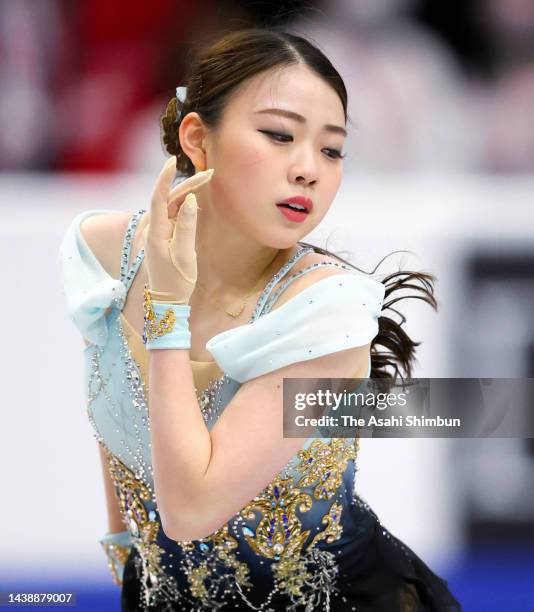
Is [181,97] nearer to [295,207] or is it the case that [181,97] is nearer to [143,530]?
[295,207]

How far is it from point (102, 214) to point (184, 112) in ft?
1.08

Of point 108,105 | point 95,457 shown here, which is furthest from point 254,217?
point 108,105

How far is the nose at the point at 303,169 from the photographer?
159cm

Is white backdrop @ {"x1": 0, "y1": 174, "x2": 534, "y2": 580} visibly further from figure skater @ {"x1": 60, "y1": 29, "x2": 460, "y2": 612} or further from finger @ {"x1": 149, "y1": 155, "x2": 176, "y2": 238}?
finger @ {"x1": 149, "y1": 155, "x2": 176, "y2": 238}

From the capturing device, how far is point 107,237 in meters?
1.88

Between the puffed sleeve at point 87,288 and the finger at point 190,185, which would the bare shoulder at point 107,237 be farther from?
the finger at point 190,185

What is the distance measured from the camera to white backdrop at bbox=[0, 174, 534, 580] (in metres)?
3.16

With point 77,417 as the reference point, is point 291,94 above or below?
above

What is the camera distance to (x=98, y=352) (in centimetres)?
185

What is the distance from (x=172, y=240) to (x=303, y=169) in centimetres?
24

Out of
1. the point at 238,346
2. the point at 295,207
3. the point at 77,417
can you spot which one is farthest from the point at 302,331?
the point at 77,417

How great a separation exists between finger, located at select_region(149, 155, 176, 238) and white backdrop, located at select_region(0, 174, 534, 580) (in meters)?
1.59

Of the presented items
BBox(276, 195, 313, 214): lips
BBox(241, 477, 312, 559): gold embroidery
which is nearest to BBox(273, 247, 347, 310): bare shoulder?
BBox(276, 195, 313, 214): lips

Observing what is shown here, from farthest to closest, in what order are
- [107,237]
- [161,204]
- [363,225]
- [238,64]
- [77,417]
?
[363,225], [77,417], [107,237], [238,64], [161,204]
